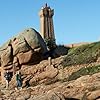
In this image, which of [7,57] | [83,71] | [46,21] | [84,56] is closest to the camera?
[83,71]

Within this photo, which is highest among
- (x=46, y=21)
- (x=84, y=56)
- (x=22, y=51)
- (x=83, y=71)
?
(x=46, y=21)

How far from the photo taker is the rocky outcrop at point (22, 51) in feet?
120

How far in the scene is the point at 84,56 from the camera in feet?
109

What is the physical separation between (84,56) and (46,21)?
5848cm

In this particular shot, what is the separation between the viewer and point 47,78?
31.5 m

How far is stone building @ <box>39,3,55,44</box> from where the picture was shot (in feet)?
→ 292

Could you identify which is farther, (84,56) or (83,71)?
(84,56)

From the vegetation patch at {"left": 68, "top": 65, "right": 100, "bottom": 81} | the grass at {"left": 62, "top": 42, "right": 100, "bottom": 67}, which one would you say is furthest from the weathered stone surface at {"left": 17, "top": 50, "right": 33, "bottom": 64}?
the vegetation patch at {"left": 68, "top": 65, "right": 100, "bottom": 81}

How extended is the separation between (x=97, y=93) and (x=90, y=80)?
10.7 feet

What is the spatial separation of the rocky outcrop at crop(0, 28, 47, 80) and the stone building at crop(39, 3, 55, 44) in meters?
50.4

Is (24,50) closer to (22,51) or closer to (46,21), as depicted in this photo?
(22,51)

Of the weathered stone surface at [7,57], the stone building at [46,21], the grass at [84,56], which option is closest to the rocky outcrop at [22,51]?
the weathered stone surface at [7,57]

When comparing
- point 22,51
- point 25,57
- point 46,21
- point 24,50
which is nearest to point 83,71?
point 25,57

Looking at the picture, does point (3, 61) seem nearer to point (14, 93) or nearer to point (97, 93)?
point (14, 93)
